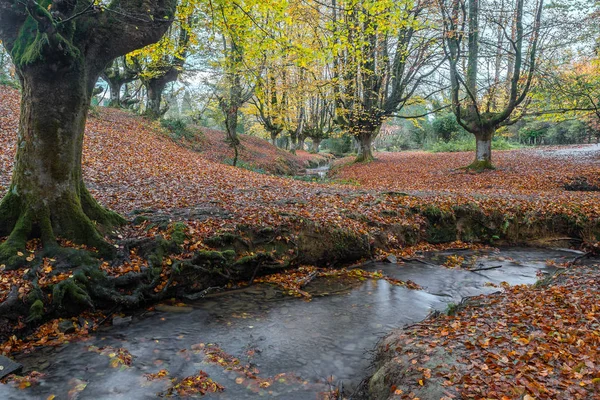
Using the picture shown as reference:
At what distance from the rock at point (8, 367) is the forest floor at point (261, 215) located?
493 mm

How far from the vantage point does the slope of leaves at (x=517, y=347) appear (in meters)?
3.16

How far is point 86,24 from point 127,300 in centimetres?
476

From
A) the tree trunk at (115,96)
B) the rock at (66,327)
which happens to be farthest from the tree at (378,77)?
the rock at (66,327)

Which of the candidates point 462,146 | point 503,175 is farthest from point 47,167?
point 462,146

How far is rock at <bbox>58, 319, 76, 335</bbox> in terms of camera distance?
17.0ft

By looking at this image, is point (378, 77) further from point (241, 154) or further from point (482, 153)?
point (241, 154)

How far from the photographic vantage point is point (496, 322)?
4.77 m

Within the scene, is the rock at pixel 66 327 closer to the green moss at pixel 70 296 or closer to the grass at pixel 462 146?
the green moss at pixel 70 296

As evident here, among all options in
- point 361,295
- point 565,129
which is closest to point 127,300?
point 361,295

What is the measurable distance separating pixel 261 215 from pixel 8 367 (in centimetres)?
543

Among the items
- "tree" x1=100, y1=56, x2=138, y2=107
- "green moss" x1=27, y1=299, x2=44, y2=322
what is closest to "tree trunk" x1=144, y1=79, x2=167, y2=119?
"tree" x1=100, y1=56, x2=138, y2=107

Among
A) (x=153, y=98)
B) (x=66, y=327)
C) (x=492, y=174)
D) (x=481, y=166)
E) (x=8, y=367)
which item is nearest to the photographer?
(x=8, y=367)

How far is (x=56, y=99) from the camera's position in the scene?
19.1 ft

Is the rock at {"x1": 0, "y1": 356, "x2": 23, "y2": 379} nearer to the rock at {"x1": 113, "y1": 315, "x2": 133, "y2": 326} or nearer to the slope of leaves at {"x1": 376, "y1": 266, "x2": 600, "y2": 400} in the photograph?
the rock at {"x1": 113, "y1": 315, "x2": 133, "y2": 326}
